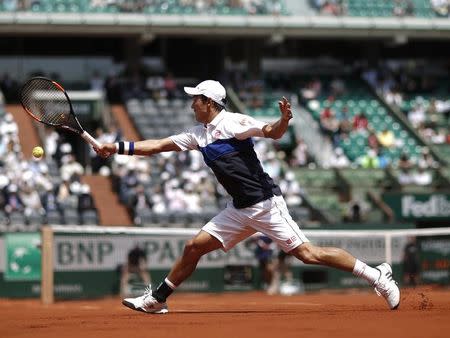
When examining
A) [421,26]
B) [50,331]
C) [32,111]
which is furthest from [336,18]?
[50,331]

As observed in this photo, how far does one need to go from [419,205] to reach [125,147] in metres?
17.3

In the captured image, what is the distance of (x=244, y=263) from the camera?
22234 mm

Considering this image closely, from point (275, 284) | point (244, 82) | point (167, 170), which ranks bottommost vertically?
point (275, 284)

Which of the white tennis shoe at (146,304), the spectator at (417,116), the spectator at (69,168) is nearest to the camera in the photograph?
the white tennis shoe at (146,304)

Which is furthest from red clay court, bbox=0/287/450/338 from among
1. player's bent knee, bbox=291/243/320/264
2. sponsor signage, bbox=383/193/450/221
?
sponsor signage, bbox=383/193/450/221

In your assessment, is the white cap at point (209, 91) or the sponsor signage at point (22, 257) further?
the sponsor signage at point (22, 257)

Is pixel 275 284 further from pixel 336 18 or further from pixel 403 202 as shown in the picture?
pixel 336 18

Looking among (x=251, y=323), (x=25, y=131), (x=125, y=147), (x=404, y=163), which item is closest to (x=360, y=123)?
(x=404, y=163)

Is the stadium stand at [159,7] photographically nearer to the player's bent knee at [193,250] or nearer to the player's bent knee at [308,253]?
the player's bent knee at [193,250]

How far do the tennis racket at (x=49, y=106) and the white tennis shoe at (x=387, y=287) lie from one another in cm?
319

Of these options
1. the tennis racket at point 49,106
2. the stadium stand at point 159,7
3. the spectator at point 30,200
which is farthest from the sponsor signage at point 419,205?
the tennis racket at point 49,106

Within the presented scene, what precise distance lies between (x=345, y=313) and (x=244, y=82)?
22609 mm

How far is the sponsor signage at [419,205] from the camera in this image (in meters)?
27.7

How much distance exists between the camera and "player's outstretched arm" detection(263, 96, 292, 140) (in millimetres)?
10438
